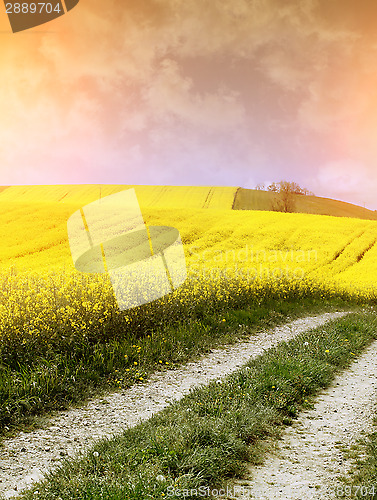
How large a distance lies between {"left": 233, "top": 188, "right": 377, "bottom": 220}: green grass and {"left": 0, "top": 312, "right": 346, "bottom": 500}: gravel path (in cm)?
4559

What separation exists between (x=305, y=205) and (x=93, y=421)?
55.9 meters

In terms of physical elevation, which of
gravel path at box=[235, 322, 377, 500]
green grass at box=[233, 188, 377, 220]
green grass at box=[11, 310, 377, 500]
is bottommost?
gravel path at box=[235, 322, 377, 500]

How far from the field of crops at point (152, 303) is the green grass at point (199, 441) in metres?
1.82

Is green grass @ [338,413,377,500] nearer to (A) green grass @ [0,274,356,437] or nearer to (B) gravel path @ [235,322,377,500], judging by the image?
(B) gravel path @ [235,322,377,500]

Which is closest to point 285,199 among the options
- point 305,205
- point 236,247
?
point 305,205

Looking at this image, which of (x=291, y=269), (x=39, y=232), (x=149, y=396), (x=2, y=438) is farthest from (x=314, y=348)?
(x=39, y=232)

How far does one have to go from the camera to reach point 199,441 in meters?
4.25

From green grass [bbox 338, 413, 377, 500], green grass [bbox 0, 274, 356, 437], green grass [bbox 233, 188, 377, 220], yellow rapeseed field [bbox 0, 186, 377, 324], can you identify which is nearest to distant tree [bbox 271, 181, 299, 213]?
green grass [bbox 233, 188, 377, 220]

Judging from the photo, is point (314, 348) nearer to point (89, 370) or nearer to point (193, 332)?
point (193, 332)

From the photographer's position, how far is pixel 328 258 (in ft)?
75.2

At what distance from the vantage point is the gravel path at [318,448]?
3.69 metres

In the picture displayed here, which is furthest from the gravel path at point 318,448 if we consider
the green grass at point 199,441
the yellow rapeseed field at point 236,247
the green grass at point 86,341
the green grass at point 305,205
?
the green grass at point 305,205

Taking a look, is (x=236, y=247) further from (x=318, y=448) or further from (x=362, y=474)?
(x=362, y=474)

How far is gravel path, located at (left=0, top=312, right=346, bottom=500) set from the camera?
14.2 ft
